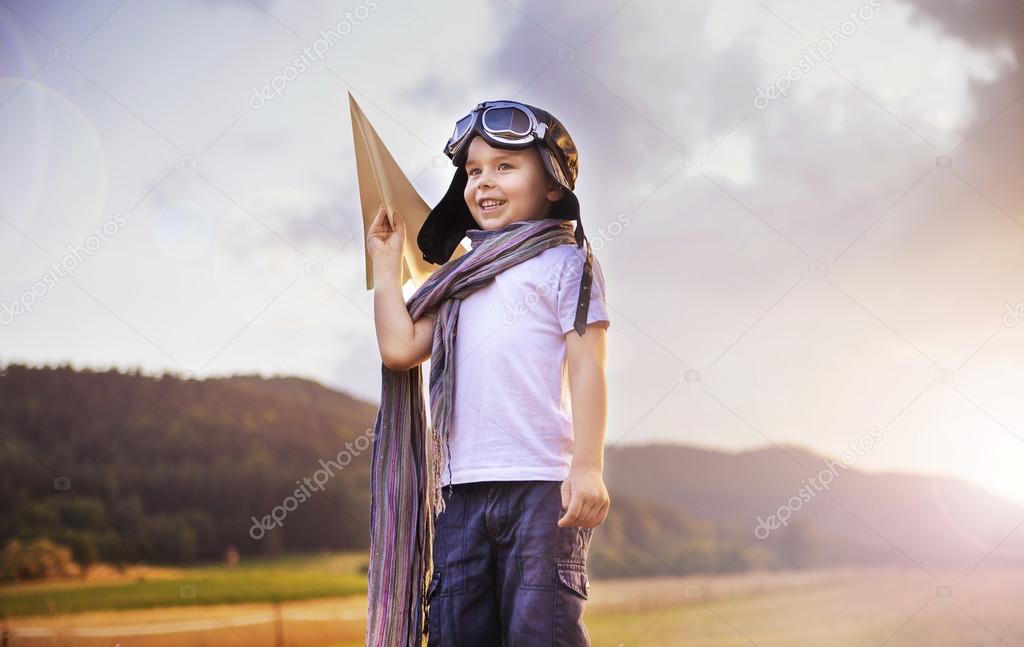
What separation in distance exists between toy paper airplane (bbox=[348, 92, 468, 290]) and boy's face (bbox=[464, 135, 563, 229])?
21cm

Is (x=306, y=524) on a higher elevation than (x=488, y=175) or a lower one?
lower

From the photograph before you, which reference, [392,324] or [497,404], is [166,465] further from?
[497,404]

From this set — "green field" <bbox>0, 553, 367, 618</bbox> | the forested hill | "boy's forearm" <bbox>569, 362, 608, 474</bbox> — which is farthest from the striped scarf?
"green field" <bbox>0, 553, 367, 618</bbox>

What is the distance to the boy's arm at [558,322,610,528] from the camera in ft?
4.27

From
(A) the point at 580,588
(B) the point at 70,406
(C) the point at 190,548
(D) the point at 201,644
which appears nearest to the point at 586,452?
(A) the point at 580,588

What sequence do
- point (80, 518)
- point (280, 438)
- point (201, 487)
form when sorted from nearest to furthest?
point (80, 518), point (201, 487), point (280, 438)

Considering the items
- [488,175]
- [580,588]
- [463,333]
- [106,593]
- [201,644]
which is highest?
[488,175]

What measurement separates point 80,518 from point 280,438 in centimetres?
82

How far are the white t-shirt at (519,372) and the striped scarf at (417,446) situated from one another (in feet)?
0.08

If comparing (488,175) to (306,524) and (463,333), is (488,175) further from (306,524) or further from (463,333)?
(306,524)

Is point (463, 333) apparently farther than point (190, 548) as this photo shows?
No

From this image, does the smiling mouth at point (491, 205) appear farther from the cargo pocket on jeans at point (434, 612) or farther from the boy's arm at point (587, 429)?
the cargo pocket on jeans at point (434, 612)

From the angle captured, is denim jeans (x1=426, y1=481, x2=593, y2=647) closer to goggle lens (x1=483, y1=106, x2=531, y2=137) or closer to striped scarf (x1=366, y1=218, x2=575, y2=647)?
striped scarf (x1=366, y1=218, x2=575, y2=647)

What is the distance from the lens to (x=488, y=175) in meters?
1.52
